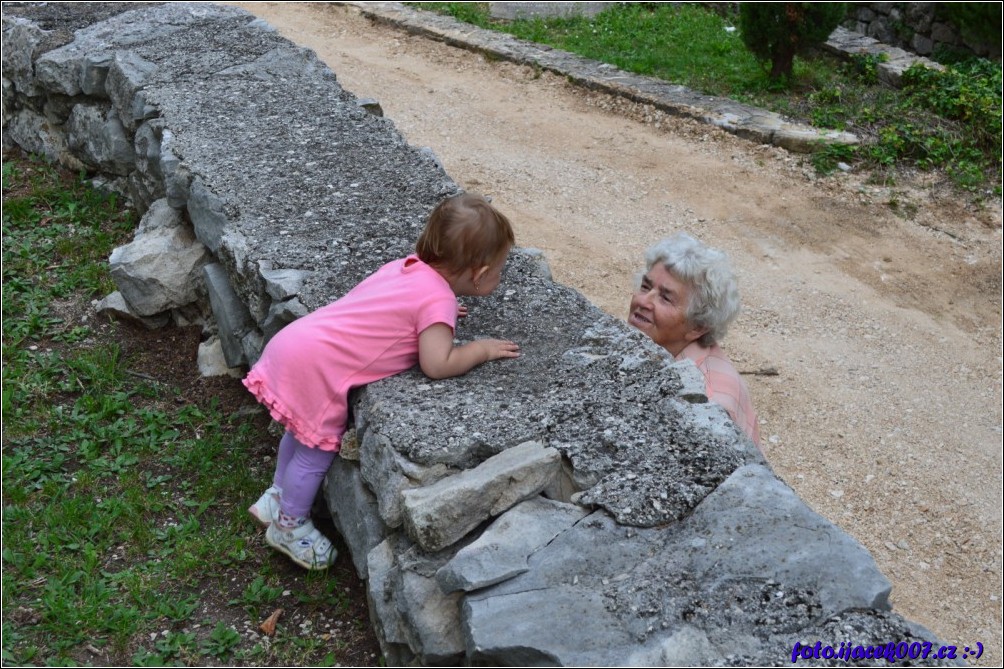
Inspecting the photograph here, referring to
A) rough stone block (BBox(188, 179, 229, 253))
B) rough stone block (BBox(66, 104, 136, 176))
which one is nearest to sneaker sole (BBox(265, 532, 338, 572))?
rough stone block (BBox(188, 179, 229, 253))

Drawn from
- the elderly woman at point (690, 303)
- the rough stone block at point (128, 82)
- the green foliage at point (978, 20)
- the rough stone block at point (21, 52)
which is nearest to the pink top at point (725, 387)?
the elderly woman at point (690, 303)

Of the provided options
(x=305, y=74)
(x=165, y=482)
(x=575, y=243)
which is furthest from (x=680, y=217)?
(x=165, y=482)

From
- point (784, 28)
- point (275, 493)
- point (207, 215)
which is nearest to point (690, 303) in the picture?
point (275, 493)

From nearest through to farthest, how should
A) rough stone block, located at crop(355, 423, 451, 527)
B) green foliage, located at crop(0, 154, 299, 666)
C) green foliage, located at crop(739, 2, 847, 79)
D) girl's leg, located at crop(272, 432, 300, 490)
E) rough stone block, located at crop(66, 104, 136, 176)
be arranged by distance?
rough stone block, located at crop(355, 423, 451, 527) < green foliage, located at crop(0, 154, 299, 666) < girl's leg, located at crop(272, 432, 300, 490) < rough stone block, located at crop(66, 104, 136, 176) < green foliage, located at crop(739, 2, 847, 79)

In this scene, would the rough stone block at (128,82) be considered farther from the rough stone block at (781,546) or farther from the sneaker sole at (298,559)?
the rough stone block at (781,546)

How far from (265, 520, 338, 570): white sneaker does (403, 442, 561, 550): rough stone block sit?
0.77 metres

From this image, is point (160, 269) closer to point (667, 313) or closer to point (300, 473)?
point (300, 473)

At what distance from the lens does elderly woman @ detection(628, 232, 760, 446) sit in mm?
3893

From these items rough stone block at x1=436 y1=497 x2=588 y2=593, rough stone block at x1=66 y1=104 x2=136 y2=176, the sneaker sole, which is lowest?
the sneaker sole

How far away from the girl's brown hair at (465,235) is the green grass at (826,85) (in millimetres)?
5836

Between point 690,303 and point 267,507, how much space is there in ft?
5.42

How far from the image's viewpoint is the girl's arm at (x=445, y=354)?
3338 mm

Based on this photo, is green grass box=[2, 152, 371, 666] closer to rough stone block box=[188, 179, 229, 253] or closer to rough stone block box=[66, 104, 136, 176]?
rough stone block box=[188, 179, 229, 253]

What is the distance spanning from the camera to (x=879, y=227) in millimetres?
7973
